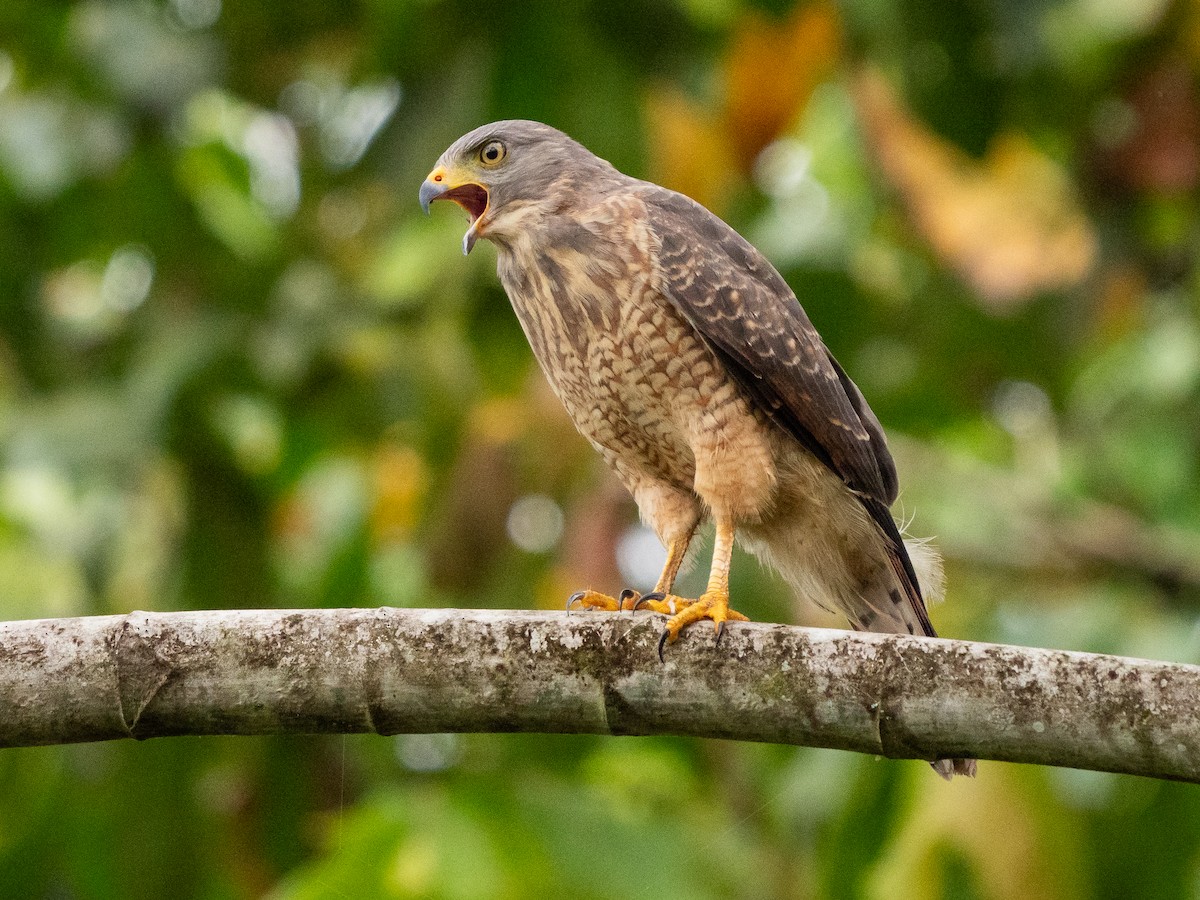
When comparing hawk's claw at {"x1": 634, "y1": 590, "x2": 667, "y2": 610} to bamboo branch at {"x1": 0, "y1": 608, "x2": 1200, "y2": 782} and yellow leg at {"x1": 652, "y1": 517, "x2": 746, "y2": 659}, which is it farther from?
bamboo branch at {"x1": 0, "y1": 608, "x2": 1200, "y2": 782}

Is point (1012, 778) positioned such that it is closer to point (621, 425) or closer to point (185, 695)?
point (621, 425)

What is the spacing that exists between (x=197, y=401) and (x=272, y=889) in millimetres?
1940

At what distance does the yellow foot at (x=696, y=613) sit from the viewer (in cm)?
252

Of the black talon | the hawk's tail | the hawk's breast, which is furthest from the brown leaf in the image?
the black talon

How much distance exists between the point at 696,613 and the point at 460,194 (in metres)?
0.94

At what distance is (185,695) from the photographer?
236 cm

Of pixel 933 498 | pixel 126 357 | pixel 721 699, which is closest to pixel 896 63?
pixel 933 498

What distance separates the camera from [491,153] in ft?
9.77

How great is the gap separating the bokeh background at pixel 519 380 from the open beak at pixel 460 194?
170 cm

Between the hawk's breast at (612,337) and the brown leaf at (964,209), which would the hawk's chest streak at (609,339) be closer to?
the hawk's breast at (612,337)

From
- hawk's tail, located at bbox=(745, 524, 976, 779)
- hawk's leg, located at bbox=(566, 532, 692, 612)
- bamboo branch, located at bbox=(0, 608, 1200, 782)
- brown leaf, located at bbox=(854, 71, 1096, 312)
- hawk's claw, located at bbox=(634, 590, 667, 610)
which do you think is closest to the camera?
bamboo branch, located at bbox=(0, 608, 1200, 782)

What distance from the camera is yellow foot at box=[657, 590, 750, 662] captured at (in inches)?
99.3

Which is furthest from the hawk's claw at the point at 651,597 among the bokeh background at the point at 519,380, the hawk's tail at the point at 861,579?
the bokeh background at the point at 519,380

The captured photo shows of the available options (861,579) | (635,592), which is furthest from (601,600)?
(861,579)
